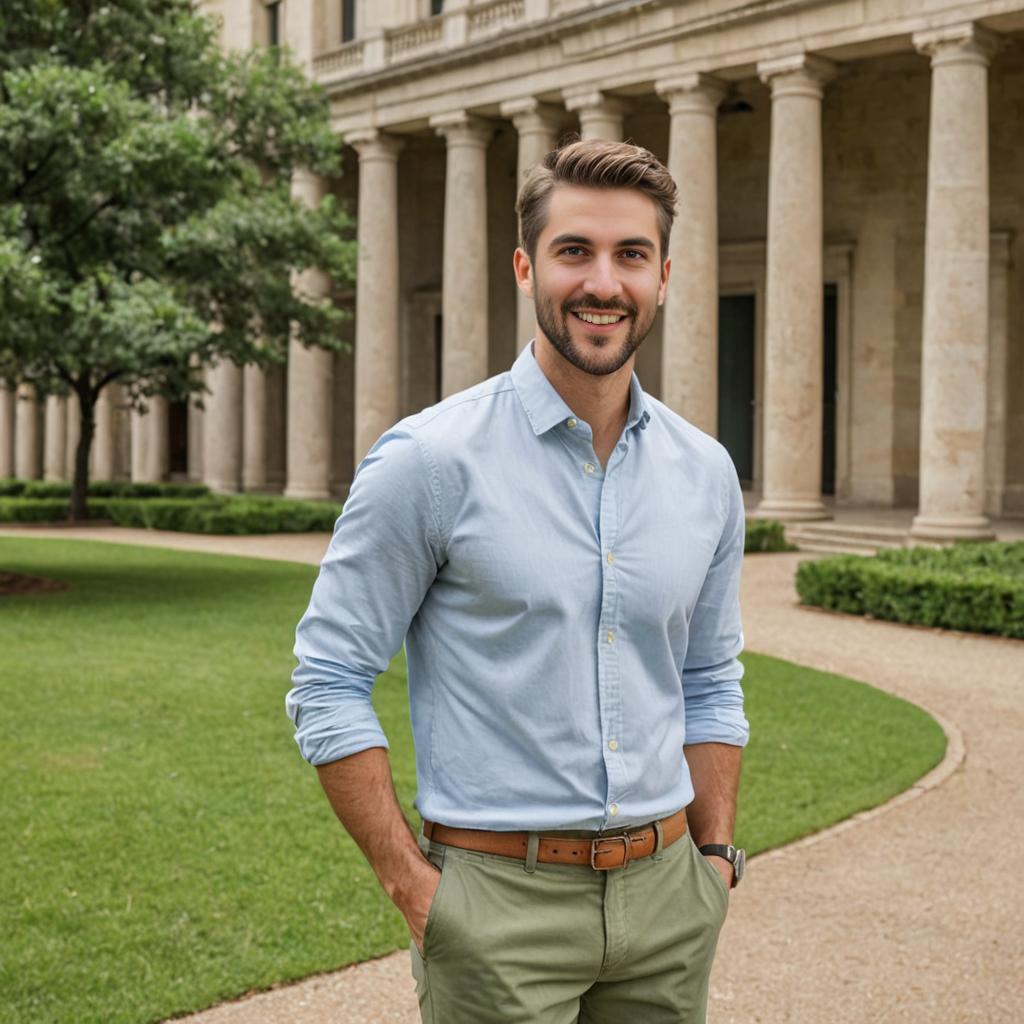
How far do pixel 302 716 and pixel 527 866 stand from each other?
1.82 feet

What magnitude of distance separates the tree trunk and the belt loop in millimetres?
27493

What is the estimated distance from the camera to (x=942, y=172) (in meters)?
24.9

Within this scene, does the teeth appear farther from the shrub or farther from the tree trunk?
the tree trunk

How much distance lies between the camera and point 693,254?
96.0 ft

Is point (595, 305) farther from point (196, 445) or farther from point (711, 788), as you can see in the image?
point (196, 445)

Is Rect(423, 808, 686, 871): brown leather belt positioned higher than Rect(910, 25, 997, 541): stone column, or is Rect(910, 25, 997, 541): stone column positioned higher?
Rect(910, 25, 997, 541): stone column

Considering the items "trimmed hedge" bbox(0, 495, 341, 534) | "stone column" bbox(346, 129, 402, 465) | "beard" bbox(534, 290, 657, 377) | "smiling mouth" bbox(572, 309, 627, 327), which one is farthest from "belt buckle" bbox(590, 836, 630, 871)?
"stone column" bbox(346, 129, 402, 465)

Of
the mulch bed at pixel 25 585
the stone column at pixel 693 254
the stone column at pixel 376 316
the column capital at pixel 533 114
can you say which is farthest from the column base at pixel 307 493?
the mulch bed at pixel 25 585

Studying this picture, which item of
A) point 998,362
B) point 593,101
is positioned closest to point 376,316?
point 593,101

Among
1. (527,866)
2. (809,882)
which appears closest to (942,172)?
(809,882)

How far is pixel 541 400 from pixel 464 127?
3307 centimetres

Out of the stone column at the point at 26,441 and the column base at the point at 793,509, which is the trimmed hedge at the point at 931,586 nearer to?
the column base at the point at 793,509

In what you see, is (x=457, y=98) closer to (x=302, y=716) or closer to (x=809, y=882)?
(x=809, y=882)

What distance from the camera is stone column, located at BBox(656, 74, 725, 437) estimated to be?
29.1 m
